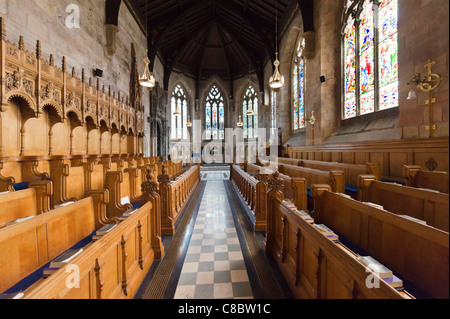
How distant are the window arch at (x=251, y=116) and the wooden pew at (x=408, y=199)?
1568 centimetres

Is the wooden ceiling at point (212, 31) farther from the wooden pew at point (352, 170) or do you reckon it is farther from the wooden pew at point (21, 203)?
the wooden pew at point (21, 203)

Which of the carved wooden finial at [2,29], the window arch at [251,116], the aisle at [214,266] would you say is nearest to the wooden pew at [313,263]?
the aisle at [214,266]

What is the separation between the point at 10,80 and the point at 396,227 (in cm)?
626

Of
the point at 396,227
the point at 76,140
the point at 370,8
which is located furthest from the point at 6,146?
A: the point at 370,8

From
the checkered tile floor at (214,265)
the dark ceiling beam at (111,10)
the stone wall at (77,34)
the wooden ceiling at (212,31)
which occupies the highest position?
the wooden ceiling at (212,31)

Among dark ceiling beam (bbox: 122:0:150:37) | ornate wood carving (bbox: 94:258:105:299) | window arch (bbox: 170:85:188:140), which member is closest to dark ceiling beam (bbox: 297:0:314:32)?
dark ceiling beam (bbox: 122:0:150:37)

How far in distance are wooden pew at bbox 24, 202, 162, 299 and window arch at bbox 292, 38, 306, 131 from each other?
34.2ft

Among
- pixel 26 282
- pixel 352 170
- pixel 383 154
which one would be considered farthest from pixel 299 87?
pixel 26 282

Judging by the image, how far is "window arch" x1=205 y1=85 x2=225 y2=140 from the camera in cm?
1972

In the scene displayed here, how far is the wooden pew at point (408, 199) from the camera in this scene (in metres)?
1.78

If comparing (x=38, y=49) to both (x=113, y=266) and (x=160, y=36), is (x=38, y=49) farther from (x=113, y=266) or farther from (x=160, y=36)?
(x=160, y=36)

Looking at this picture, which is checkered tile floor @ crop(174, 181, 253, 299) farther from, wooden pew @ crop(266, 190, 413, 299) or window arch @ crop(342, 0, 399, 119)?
window arch @ crop(342, 0, 399, 119)

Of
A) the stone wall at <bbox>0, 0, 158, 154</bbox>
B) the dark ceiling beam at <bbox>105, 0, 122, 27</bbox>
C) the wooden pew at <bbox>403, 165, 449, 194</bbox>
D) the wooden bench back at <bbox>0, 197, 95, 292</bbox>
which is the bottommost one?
the wooden bench back at <bbox>0, 197, 95, 292</bbox>

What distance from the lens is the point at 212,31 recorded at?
1634cm
